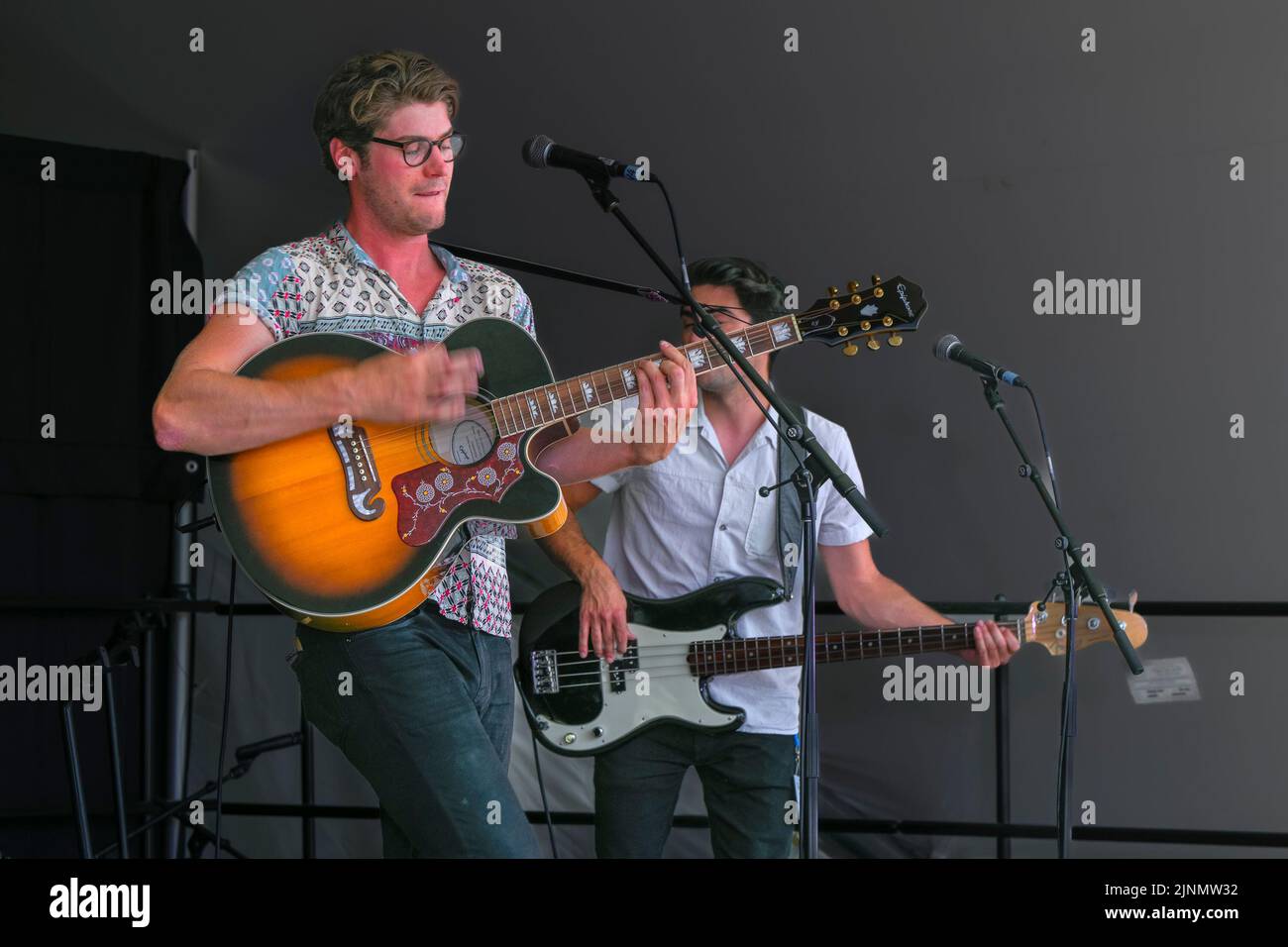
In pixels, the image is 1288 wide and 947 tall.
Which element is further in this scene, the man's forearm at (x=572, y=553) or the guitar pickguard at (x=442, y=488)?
the man's forearm at (x=572, y=553)

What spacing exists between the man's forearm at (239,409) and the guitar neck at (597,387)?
0.28m

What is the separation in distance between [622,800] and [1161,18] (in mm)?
2386

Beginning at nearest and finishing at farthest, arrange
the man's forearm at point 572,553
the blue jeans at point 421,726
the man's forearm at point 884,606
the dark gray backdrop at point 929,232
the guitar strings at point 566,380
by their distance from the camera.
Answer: the blue jeans at point 421,726 < the guitar strings at point 566,380 < the man's forearm at point 572,553 < the man's forearm at point 884,606 < the dark gray backdrop at point 929,232

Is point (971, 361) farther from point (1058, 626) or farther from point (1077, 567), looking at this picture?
point (1058, 626)

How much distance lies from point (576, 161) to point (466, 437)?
48 centimetres

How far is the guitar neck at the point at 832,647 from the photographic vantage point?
106 inches

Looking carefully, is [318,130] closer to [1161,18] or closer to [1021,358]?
[1021,358]

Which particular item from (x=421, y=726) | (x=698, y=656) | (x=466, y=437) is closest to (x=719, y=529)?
(x=698, y=656)

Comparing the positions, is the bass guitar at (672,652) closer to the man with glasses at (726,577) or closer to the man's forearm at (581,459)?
the man with glasses at (726,577)

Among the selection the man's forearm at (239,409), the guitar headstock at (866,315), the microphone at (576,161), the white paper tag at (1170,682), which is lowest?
the white paper tag at (1170,682)

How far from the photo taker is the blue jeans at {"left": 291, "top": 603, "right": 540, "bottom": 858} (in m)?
1.84

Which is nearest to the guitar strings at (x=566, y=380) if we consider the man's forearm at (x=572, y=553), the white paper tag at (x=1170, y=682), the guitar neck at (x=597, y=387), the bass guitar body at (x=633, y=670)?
the guitar neck at (x=597, y=387)

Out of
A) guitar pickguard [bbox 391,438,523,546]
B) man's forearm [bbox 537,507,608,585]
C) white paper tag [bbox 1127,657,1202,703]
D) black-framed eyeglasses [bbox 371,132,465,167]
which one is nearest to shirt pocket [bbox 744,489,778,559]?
man's forearm [bbox 537,507,608,585]
